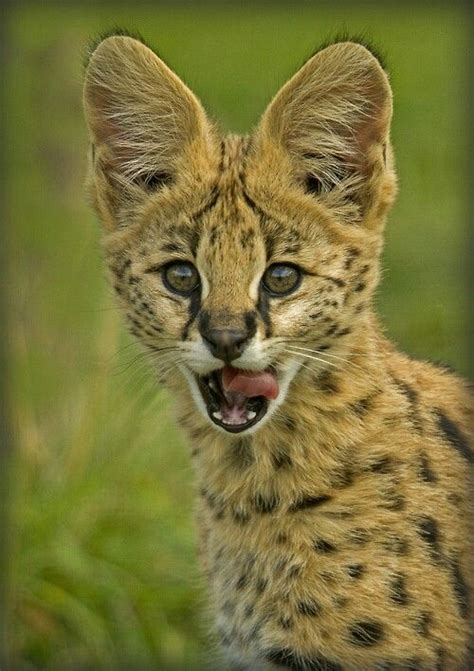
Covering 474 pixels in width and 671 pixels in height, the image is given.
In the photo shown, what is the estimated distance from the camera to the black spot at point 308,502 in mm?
4234

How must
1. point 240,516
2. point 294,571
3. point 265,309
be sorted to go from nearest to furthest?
1. point 265,309
2. point 294,571
3. point 240,516

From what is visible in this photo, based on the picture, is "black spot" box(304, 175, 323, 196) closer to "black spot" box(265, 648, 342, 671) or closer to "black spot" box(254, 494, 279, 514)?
"black spot" box(254, 494, 279, 514)

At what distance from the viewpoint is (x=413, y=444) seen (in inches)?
169

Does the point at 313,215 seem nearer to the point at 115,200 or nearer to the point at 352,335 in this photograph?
the point at 352,335

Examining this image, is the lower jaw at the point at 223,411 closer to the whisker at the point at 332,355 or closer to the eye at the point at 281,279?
the whisker at the point at 332,355

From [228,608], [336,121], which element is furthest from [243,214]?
[228,608]

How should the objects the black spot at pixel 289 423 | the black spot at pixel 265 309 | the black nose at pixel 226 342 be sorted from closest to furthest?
the black nose at pixel 226 342 → the black spot at pixel 265 309 → the black spot at pixel 289 423

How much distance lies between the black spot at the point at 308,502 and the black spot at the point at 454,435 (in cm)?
47

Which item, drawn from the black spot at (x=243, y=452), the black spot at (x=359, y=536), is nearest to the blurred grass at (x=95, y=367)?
the black spot at (x=243, y=452)

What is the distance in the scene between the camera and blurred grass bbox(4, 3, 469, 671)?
5.62 meters

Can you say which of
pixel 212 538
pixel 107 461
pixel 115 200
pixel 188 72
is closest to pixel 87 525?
pixel 107 461

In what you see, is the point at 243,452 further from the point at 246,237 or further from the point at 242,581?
the point at 246,237

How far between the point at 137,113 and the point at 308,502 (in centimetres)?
132

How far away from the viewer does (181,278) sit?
13.0 ft
